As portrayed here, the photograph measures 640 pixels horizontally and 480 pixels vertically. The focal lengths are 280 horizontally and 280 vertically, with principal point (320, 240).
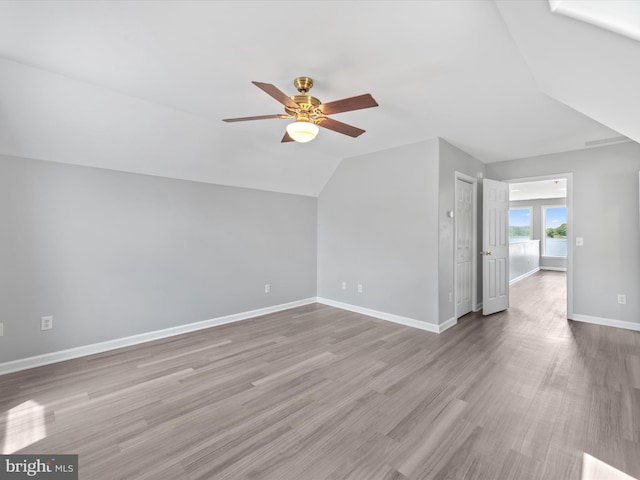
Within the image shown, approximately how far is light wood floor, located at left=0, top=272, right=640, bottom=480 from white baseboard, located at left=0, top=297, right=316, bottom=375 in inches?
5.2

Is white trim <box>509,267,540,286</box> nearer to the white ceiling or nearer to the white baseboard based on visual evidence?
the white ceiling

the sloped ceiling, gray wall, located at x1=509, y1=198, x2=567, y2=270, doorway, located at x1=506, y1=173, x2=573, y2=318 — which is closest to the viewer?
the sloped ceiling

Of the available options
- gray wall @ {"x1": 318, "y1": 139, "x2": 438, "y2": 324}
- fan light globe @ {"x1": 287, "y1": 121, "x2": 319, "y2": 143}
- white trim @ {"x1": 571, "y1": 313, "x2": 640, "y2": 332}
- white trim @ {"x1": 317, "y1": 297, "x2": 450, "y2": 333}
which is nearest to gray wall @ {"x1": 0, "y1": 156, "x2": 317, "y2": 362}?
gray wall @ {"x1": 318, "y1": 139, "x2": 438, "y2": 324}

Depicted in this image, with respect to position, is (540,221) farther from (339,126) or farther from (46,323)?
(46,323)

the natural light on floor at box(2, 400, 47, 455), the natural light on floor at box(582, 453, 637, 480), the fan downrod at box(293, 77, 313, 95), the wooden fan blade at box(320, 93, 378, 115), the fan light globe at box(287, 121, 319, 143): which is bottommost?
the natural light on floor at box(582, 453, 637, 480)

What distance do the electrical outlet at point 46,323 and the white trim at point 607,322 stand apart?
21.6ft

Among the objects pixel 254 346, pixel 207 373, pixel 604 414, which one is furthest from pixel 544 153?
pixel 207 373

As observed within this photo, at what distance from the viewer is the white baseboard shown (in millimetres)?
2658

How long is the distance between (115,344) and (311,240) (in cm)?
321

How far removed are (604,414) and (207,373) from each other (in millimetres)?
3138

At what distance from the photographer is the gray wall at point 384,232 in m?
3.76

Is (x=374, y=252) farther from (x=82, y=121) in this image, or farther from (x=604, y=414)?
(x=82, y=121)

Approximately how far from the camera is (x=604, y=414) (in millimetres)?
1996

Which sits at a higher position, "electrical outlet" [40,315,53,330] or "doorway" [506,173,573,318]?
"doorway" [506,173,573,318]
